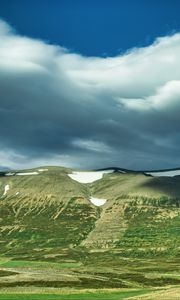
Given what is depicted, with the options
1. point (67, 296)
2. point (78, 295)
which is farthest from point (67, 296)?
point (78, 295)

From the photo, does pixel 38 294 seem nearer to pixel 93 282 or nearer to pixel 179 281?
pixel 93 282

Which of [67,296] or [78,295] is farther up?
[67,296]

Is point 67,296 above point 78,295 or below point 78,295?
above

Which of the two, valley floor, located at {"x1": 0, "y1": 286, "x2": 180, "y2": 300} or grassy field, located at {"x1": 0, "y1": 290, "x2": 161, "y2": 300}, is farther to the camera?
valley floor, located at {"x1": 0, "y1": 286, "x2": 180, "y2": 300}

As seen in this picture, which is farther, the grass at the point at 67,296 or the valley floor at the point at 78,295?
the valley floor at the point at 78,295

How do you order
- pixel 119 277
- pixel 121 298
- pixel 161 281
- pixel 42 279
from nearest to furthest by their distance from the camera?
pixel 121 298 → pixel 42 279 → pixel 161 281 → pixel 119 277

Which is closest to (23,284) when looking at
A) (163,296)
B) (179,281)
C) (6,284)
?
(6,284)

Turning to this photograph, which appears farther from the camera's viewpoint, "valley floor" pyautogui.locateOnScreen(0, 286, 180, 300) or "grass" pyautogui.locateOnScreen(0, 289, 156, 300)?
"valley floor" pyautogui.locateOnScreen(0, 286, 180, 300)

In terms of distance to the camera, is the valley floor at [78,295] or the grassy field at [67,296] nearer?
the grassy field at [67,296]

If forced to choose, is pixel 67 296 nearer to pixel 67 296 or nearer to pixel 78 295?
pixel 67 296

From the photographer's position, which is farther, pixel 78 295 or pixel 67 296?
pixel 78 295

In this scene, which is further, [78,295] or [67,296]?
[78,295]
